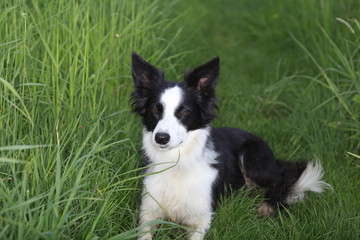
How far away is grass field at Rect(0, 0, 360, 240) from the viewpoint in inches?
104

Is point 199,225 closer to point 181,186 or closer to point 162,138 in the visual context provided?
point 181,186

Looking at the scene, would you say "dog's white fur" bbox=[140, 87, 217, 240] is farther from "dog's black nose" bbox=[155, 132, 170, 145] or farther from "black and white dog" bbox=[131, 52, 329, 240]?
"dog's black nose" bbox=[155, 132, 170, 145]

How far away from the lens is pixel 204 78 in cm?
328

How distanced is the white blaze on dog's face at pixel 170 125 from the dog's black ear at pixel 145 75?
182 mm

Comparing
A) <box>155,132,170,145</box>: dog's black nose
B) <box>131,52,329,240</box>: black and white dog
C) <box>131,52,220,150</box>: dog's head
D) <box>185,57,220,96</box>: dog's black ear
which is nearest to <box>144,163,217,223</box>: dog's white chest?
<box>131,52,329,240</box>: black and white dog

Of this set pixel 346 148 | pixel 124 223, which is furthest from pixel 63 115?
pixel 346 148

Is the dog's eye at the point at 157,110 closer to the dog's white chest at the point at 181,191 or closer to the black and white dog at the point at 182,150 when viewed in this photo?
the black and white dog at the point at 182,150

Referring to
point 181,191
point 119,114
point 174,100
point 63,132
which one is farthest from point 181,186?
point 119,114

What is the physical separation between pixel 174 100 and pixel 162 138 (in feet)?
1.02

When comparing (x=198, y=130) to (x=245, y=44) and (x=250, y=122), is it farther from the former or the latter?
(x=245, y=44)

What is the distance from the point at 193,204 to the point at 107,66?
156 cm

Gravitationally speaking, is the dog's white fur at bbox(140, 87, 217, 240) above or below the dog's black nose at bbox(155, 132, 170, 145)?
below

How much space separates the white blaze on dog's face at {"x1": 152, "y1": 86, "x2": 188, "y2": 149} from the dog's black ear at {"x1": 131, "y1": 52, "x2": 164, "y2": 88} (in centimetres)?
18

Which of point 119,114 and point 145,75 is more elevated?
point 145,75
